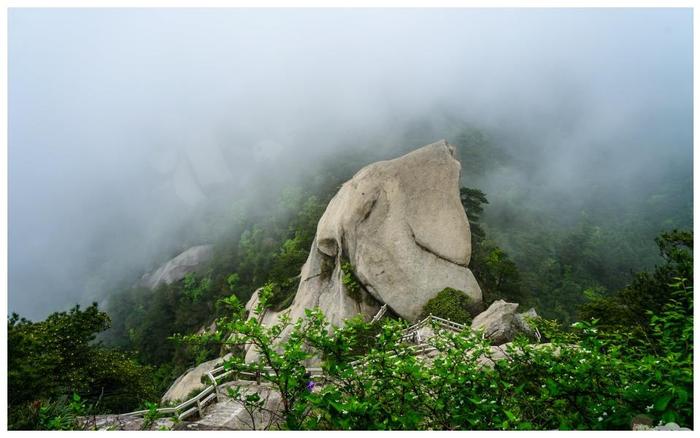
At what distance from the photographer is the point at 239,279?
1578 inches

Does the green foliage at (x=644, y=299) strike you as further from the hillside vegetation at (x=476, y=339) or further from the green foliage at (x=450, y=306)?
the green foliage at (x=450, y=306)

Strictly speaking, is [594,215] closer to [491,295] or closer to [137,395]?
[491,295]

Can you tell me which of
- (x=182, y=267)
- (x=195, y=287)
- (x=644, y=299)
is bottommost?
(x=182, y=267)

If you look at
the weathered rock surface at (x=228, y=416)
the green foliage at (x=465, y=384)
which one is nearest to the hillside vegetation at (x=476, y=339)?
the green foliage at (x=465, y=384)

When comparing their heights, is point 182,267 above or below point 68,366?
below

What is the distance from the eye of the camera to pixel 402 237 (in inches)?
657

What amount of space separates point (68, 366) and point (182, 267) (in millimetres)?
45044

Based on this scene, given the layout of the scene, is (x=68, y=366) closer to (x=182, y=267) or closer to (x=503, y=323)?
(x=503, y=323)

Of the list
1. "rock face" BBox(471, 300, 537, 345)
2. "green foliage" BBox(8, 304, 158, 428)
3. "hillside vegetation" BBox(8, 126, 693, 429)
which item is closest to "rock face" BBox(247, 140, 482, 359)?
"hillside vegetation" BBox(8, 126, 693, 429)

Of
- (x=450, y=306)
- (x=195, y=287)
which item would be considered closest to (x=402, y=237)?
(x=450, y=306)

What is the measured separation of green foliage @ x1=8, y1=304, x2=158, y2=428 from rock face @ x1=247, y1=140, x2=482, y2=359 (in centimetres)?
545

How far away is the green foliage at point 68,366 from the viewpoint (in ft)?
30.0

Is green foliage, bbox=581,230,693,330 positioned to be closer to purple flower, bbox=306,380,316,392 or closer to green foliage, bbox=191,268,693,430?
green foliage, bbox=191,268,693,430

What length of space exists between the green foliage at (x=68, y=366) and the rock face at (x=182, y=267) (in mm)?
40079
